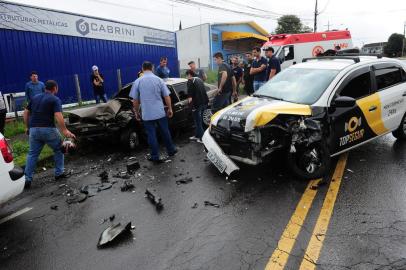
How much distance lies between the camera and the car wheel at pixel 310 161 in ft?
16.8

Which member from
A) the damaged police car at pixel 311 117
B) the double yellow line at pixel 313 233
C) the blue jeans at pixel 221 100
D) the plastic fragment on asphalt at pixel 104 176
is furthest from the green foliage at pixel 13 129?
the double yellow line at pixel 313 233

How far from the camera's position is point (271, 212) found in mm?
4176

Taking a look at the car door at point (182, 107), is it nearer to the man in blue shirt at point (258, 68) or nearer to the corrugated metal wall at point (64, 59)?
the man in blue shirt at point (258, 68)

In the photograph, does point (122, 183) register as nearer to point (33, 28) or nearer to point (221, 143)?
point (221, 143)

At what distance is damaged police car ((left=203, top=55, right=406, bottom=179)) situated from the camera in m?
5.05

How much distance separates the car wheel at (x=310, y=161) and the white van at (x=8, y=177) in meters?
3.67

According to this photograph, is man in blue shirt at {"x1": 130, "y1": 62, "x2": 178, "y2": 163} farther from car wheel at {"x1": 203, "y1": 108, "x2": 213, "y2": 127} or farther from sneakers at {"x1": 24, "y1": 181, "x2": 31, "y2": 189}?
car wheel at {"x1": 203, "y1": 108, "x2": 213, "y2": 127}

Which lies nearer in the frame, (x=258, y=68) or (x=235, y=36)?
(x=258, y=68)

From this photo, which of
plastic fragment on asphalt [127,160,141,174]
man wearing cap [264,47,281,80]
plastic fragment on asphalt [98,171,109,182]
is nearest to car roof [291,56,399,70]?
man wearing cap [264,47,281,80]

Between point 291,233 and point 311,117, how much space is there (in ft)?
6.85

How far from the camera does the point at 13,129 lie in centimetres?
993

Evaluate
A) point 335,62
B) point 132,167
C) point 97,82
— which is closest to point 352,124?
point 335,62

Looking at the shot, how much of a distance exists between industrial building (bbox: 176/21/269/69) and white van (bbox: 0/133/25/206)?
98.2ft

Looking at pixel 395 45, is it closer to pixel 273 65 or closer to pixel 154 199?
pixel 273 65
